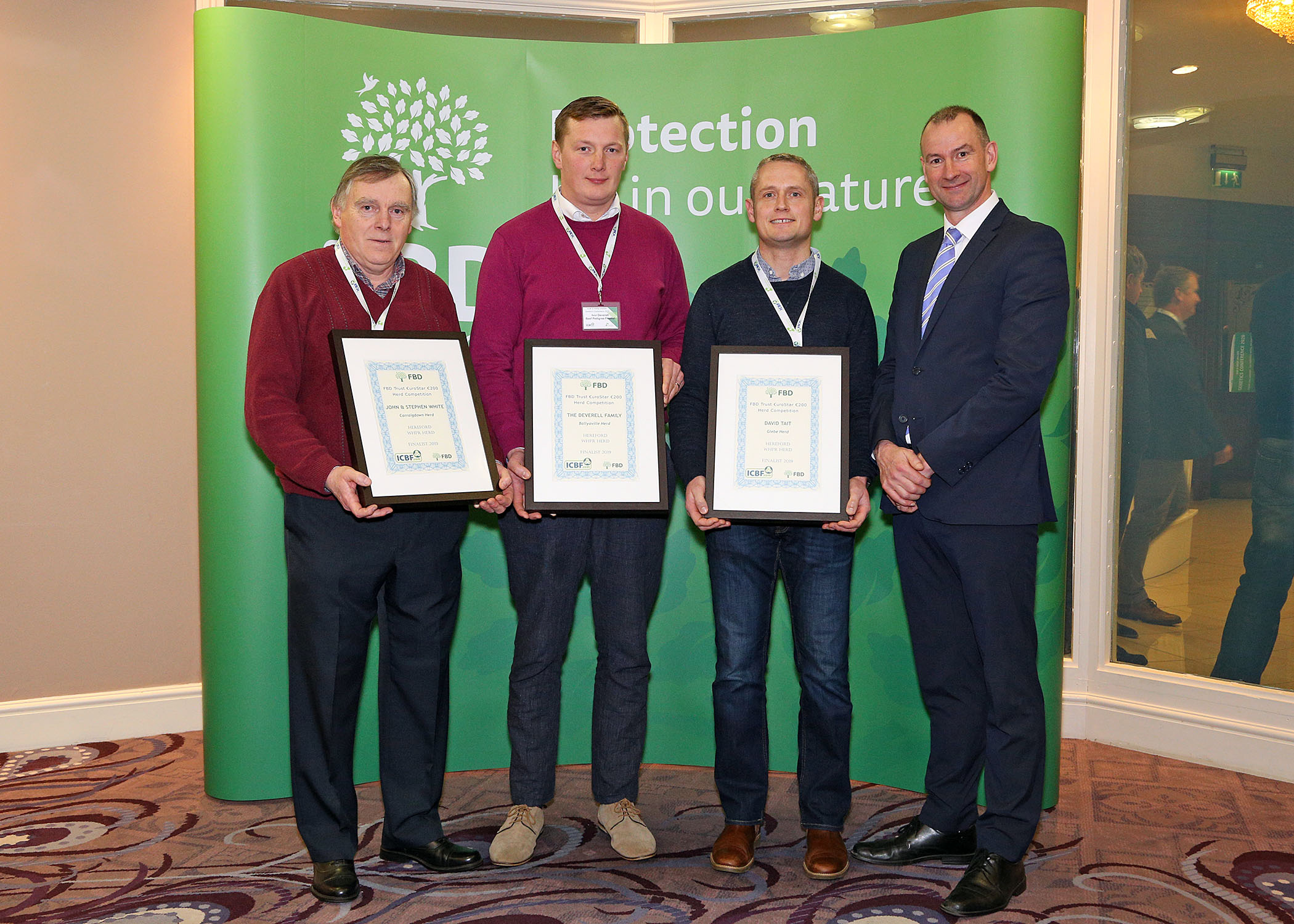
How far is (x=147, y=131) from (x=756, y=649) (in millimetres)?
3218

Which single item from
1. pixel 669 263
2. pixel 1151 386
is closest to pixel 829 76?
pixel 669 263

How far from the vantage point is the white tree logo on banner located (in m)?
3.28

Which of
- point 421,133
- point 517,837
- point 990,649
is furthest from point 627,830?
point 421,133

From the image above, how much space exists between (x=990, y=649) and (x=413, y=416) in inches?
62.7

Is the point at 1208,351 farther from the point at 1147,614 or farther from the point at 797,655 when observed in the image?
the point at 797,655

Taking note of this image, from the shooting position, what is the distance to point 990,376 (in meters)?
2.51

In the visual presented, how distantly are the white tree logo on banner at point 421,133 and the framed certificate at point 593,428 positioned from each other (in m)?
1.10

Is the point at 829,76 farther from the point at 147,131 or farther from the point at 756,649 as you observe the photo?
the point at 147,131

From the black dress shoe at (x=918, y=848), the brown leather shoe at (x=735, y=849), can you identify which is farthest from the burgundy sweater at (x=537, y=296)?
the black dress shoe at (x=918, y=848)

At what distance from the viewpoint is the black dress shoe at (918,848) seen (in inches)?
108

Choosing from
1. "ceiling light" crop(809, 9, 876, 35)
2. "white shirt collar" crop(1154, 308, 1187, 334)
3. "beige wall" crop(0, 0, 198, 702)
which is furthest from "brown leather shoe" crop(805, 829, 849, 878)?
"ceiling light" crop(809, 9, 876, 35)

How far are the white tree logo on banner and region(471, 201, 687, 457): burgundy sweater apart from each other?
0.69 m

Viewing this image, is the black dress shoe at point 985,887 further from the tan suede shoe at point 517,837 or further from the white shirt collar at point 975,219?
the white shirt collar at point 975,219

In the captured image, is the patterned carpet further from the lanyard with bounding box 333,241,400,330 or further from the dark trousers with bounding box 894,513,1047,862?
the lanyard with bounding box 333,241,400,330
